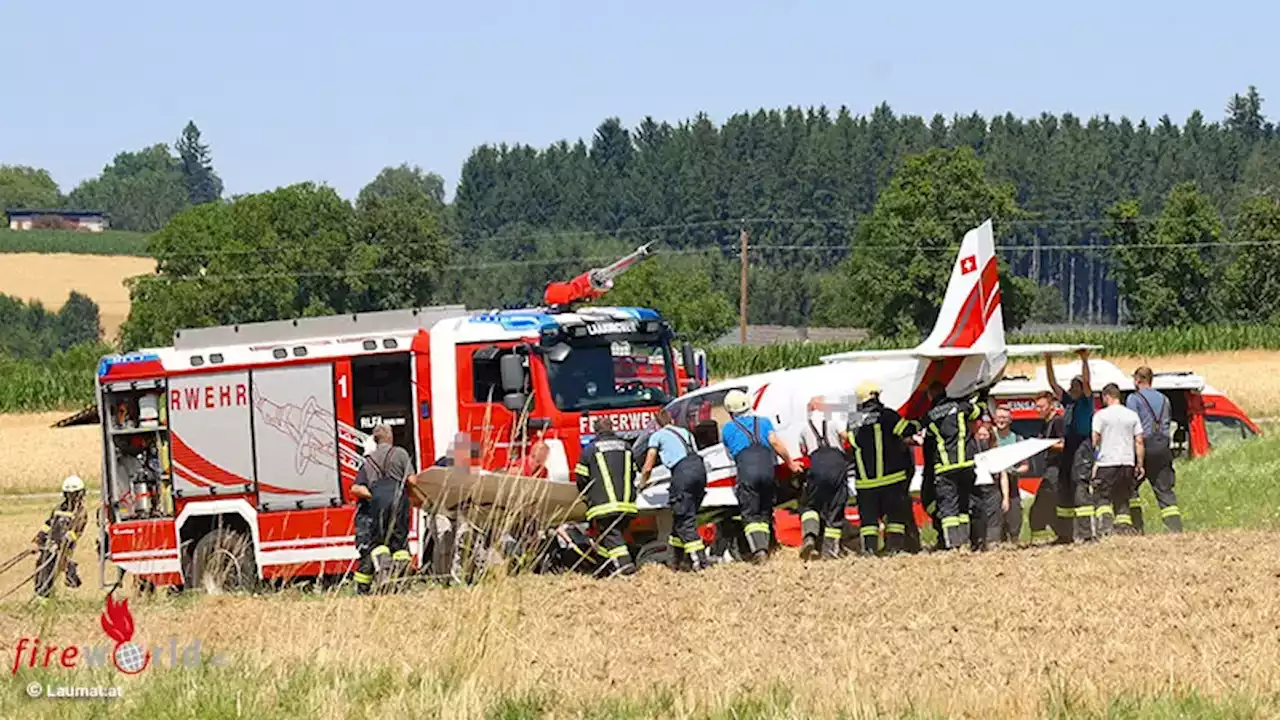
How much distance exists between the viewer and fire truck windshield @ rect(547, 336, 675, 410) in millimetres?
19156

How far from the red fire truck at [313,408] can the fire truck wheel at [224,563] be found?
2 centimetres

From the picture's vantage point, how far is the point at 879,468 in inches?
707

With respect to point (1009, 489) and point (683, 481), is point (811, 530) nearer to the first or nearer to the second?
point (683, 481)

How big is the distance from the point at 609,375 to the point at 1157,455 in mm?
5263

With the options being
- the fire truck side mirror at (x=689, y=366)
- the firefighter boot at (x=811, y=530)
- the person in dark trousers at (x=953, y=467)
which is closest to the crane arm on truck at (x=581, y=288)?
the fire truck side mirror at (x=689, y=366)

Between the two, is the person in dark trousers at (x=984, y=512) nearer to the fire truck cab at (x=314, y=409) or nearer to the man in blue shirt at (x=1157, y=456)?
the man in blue shirt at (x=1157, y=456)

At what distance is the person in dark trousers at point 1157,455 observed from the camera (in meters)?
19.0

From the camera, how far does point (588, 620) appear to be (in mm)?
13492

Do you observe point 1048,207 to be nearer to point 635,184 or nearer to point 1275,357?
point 635,184

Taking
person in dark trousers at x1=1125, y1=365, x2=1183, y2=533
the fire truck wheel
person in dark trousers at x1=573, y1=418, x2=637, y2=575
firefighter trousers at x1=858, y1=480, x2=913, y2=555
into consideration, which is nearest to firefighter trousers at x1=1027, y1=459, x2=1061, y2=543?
person in dark trousers at x1=1125, y1=365, x2=1183, y2=533

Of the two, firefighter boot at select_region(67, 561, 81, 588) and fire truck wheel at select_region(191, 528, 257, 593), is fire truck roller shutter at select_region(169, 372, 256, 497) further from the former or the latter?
firefighter boot at select_region(67, 561, 81, 588)

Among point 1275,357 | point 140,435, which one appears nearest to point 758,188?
point 1275,357

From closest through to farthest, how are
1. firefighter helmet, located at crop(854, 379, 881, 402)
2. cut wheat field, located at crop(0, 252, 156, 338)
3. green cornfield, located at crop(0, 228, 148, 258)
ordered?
1. firefighter helmet, located at crop(854, 379, 881, 402)
2. cut wheat field, located at crop(0, 252, 156, 338)
3. green cornfield, located at crop(0, 228, 148, 258)

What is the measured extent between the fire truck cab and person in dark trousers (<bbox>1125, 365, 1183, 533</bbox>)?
4.61 m
